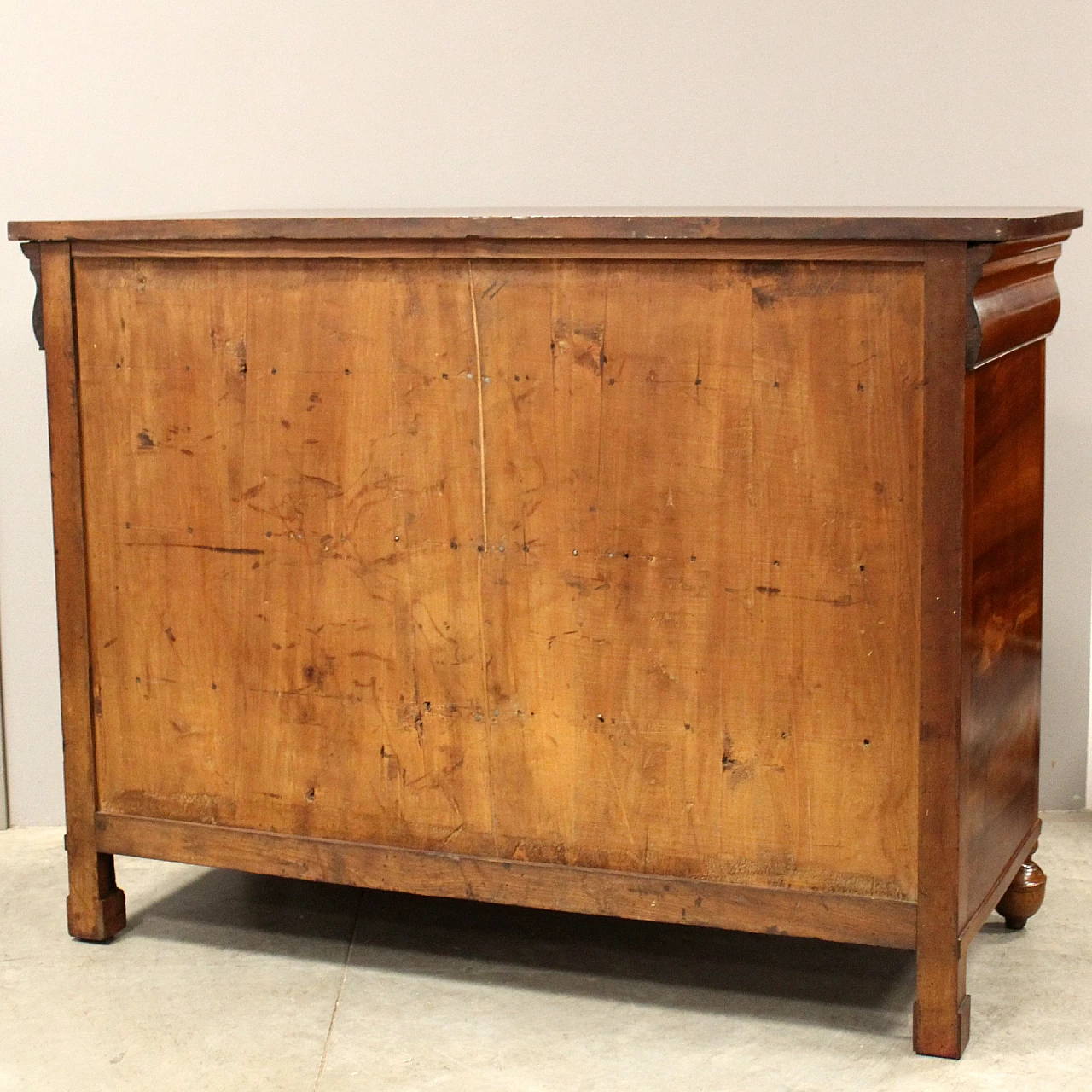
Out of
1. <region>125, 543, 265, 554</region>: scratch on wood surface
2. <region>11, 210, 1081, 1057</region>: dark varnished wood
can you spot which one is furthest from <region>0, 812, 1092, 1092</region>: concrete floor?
<region>125, 543, 265, 554</region>: scratch on wood surface

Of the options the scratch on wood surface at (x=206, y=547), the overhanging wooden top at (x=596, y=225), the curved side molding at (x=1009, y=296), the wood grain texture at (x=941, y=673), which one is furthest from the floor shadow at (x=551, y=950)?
the overhanging wooden top at (x=596, y=225)

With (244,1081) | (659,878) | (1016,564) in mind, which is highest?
(1016,564)

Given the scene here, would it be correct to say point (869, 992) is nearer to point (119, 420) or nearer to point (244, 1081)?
point (244, 1081)

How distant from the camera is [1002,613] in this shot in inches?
92.3

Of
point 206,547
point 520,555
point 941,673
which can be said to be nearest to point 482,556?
point 520,555

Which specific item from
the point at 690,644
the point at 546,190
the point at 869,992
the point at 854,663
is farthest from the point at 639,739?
the point at 546,190

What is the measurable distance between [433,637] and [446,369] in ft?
1.23

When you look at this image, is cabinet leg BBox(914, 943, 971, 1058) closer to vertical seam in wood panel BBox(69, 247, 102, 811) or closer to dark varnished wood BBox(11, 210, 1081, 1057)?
dark varnished wood BBox(11, 210, 1081, 1057)

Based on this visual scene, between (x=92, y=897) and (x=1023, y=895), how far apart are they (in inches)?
57.0

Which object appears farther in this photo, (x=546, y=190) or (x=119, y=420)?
(x=546, y=190)

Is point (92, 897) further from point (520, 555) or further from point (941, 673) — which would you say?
point (941, 673)

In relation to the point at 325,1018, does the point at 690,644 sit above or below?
above

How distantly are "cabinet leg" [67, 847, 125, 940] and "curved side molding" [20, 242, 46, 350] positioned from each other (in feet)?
2.62

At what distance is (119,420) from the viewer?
2.47m
